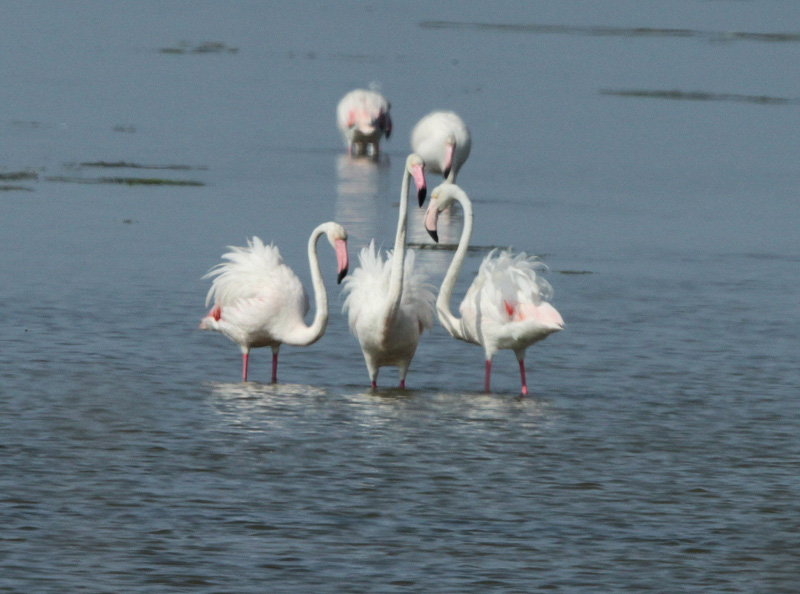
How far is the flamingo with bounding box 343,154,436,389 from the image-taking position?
9539mm

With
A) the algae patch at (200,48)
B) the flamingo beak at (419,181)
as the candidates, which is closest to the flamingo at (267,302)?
the flamingo beak at (419,181)

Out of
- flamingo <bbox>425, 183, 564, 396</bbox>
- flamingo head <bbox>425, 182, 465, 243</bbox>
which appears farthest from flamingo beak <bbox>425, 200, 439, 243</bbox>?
flamingo <bbox>425, 183, 564, 396</bbox>


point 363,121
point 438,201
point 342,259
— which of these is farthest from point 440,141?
point 342,259

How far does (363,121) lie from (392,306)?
38.7ft

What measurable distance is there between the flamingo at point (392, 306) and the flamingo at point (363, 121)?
36.1ft

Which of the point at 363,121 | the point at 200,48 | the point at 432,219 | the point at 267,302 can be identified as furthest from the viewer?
the point at 200,48

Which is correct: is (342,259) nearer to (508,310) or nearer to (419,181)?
(419,181)

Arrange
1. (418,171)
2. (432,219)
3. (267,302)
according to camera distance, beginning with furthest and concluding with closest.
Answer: (432,219) → (418,171) → (267,302)

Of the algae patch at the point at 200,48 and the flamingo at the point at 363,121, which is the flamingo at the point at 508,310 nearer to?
the flamingo at the point at 363,121

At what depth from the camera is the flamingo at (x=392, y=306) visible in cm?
954

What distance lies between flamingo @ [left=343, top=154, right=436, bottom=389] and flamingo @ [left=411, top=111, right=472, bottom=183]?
762cm

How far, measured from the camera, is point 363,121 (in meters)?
21.1

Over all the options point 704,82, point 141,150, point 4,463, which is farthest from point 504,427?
point 704,82

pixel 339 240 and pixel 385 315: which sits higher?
pixel 339 240
